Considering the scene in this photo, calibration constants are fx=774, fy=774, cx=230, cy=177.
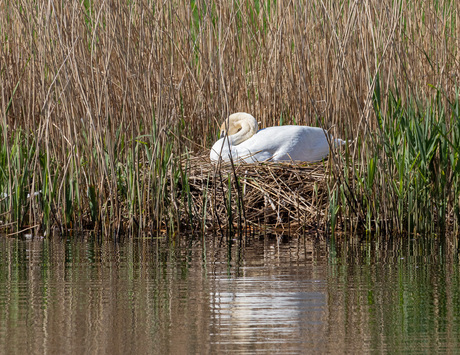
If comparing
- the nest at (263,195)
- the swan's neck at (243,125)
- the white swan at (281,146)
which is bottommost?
the nest at (263,195)

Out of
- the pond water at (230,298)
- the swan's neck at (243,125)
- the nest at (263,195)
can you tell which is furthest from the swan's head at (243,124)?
the pond water at (230,298)

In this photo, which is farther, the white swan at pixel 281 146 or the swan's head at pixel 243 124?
the swan's head at pixel 243 124

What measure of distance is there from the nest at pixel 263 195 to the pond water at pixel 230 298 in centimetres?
56

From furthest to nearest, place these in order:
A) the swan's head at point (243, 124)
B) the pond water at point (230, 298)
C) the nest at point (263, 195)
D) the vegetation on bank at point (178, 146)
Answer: the swan's head at point (243, 124) → the nest at point (263, 195) → the vegetation on bank at point (178, 146) → the pond water at point (230, 298)

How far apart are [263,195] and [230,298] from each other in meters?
2.54

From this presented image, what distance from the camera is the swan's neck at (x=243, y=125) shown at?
6270 millimetres

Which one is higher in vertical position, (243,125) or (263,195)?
(243,125)

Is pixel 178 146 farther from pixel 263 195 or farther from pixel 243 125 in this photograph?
pixel 243 125

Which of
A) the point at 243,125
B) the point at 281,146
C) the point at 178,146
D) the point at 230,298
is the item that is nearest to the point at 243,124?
the point at 243,125

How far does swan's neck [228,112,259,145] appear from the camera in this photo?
6270 mm

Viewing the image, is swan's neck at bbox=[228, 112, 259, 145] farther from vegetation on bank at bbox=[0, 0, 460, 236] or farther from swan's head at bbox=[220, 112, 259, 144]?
vegetation on bank at bbox=[0, 0, 460, 236]

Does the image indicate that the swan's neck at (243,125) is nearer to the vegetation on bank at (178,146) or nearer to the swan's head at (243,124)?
the swan's head at (243,124)

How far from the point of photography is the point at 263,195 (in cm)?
546

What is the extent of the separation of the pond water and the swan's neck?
183 centimetres
